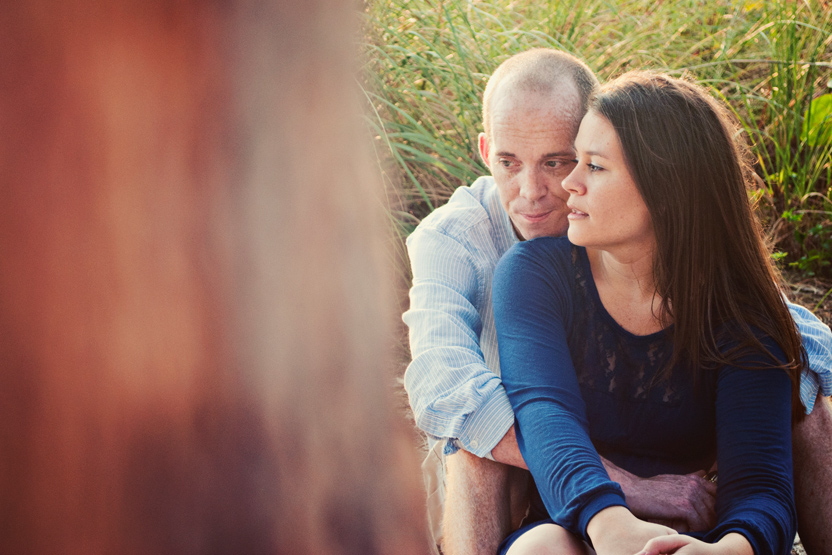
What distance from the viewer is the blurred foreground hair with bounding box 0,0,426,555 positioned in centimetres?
28

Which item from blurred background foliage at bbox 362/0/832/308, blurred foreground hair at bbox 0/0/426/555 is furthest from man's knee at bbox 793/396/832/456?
blurred foreground hair at bbox 0/0/426/555

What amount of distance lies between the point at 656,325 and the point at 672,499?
1.12 ft

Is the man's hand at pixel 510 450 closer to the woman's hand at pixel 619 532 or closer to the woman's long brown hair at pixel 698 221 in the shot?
the woman's hand at pixel 619 532

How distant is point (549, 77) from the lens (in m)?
1.74

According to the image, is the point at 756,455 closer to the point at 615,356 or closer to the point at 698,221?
the point at 615,356

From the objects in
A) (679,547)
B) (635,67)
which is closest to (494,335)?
(679,547)

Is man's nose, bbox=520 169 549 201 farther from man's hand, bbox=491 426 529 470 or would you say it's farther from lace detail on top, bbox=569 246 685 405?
man's hand, bbox=491 426 529 470

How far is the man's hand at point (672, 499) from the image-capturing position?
133 cm

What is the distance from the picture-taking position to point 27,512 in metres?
0.29

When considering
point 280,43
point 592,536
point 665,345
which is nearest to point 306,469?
point 280,43

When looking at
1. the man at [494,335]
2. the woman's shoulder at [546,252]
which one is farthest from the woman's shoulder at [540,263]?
the man at [494,335]

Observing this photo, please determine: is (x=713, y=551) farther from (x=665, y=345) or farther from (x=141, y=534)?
(x=141, y=534)

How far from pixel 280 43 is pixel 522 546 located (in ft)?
3.70

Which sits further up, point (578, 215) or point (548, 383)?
point (578, 215)
